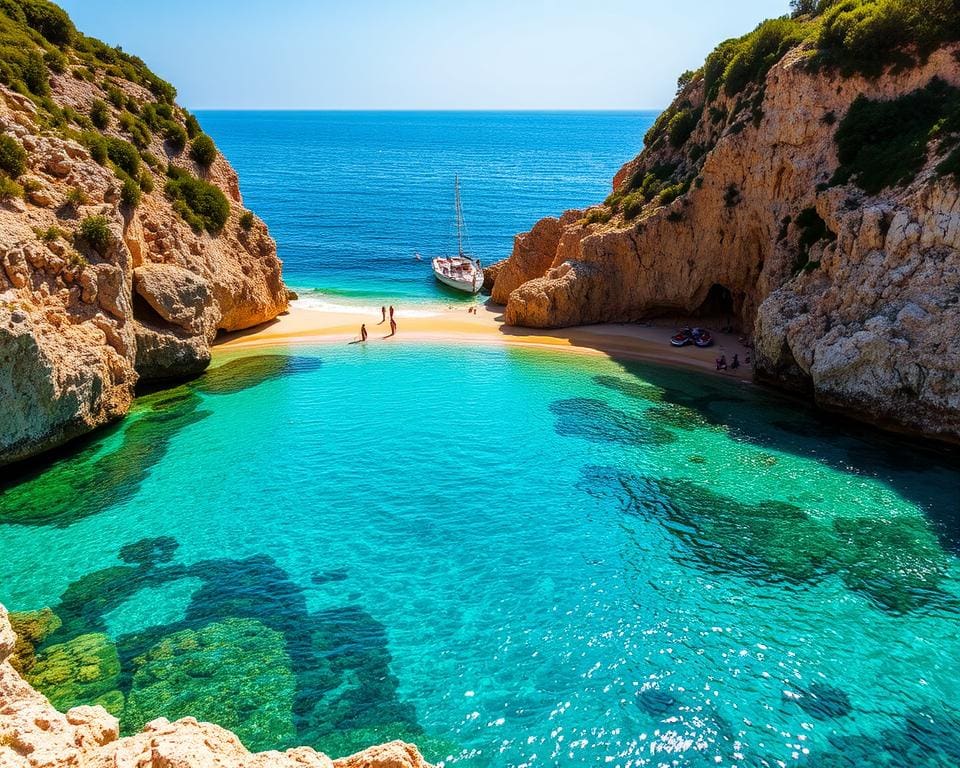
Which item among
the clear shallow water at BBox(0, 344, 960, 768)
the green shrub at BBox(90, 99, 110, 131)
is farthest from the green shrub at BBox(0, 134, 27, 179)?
the clear shallow water at BBox(0, 344, 960, 768)

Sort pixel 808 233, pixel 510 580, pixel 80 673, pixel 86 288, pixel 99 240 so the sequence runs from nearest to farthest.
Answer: pixel 80 673 → pixel 510 580 → pixel 86 288 → pixel 99 240 → pixel 808 233

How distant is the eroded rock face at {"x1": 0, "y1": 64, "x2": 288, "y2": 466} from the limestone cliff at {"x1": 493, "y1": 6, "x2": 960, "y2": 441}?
19.9 m

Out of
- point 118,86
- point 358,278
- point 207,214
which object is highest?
point 118,86

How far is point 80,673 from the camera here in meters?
15.2

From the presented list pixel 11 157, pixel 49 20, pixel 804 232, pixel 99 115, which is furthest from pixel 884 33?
pixel 49 20

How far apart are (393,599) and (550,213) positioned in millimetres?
84624

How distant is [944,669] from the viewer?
15.6 metres

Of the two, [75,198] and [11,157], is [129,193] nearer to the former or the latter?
[75,198]

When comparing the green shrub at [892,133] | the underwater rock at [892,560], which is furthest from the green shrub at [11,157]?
the green shrub at [892,133]

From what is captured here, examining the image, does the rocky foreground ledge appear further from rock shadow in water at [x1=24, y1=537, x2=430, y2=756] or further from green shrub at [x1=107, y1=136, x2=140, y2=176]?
green shrub at [x1=107, y1=136, x2=140, y2=176]

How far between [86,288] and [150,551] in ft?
43.8

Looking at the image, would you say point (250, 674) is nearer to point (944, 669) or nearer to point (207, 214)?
point (944, 669)

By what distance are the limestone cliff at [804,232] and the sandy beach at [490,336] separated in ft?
5.19

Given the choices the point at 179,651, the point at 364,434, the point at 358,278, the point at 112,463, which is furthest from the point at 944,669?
the point at 358,278
